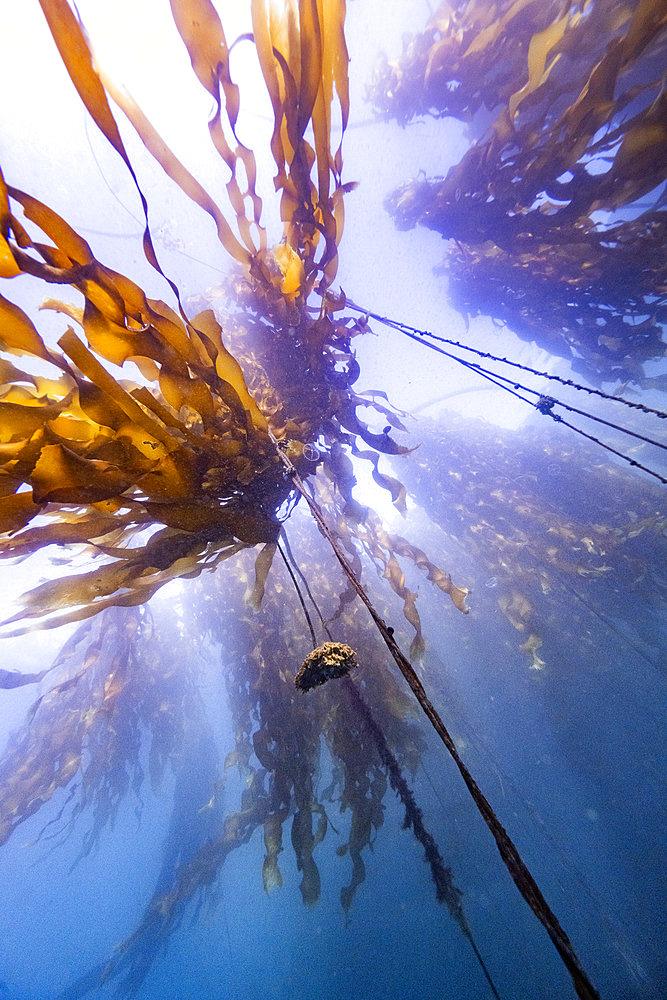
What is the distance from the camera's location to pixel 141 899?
46.4ft

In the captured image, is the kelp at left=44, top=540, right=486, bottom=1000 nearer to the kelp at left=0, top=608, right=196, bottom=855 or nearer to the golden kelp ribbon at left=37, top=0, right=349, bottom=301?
the kelp at left=0, top=608, right=196, bottom=855

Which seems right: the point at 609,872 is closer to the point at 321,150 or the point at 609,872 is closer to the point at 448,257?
the point at 321,150

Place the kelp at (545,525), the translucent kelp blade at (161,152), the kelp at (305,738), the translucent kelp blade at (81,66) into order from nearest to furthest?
the translucent kelp blade at (81,66), the translucent kelp blade at (161,152), the kelp at (305,738), the kelp at (545,525)

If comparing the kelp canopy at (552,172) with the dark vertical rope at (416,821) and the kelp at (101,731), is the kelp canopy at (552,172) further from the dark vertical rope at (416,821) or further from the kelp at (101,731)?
the kelp at (101,731)

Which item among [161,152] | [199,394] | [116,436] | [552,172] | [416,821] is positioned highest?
[552,172]

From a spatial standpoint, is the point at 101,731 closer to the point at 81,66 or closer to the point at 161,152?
the point at 161,152

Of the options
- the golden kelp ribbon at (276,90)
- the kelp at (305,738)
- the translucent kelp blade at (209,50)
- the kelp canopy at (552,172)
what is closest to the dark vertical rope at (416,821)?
the kelp at (305,738)

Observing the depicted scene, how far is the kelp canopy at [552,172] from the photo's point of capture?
2.45 meters

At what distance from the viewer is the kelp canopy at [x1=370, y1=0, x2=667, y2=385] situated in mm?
2449

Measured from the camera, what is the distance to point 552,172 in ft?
10.3

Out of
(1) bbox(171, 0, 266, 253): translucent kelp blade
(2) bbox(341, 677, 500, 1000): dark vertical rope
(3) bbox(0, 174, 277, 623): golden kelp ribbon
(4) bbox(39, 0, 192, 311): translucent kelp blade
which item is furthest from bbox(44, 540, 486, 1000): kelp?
(1) bbox(171, 0, 266, 253): translucent kelp blade

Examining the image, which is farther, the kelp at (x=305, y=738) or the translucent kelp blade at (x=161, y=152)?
the kelp at (x=305, y=738)

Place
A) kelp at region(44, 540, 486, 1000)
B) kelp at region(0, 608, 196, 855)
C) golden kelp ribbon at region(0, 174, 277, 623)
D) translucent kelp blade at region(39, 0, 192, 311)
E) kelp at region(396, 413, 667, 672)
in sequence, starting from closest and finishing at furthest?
translucent kelp blade at region(39, 0, 192, 311)
golden kelp ribbon at region(0, 174, 277, 623)
kelp at region(44, 540, 486, 1000)
kelp at region(396, 413, 667, 672)
kelp at region(0, 608, 196, 855)

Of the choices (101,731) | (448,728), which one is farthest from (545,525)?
(101,731)
